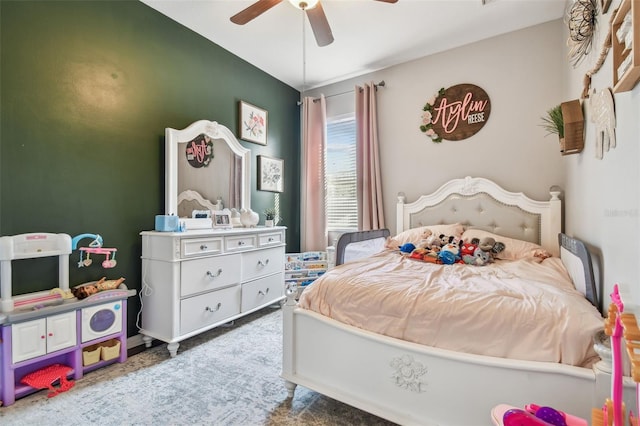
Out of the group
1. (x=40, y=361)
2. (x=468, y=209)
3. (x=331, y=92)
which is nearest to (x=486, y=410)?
(x=468, y=209)

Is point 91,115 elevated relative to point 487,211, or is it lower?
elevated

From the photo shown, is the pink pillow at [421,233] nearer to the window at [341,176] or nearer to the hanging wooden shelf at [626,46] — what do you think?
the window at [341,176]

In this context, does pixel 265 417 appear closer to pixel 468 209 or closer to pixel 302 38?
pixel 468 209

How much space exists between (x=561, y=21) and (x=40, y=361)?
4728mm

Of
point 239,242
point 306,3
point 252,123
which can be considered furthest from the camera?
point 252,123

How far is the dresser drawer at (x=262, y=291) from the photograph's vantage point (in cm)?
277

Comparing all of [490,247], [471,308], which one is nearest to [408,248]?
[490,247]

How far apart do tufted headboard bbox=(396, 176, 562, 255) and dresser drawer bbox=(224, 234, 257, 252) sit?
161 cm

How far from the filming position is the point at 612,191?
1235 millimetres

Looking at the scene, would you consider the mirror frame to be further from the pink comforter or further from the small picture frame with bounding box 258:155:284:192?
the pink comforter

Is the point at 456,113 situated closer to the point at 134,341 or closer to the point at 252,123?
the point at 252,123

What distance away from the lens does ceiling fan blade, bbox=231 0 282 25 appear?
77.9 inches

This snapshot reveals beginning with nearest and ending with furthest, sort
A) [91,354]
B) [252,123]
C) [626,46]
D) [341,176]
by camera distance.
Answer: [626,46] < [91,354] < [252,123] < [341,176]

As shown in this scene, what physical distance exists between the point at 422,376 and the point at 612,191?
1110 millimetres
